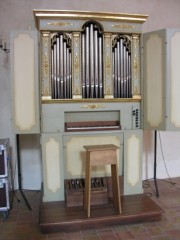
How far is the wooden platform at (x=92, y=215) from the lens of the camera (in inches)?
103

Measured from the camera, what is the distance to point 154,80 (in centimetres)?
319

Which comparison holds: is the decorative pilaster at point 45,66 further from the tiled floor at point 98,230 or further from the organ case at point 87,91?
the tiled floor at point 98,230

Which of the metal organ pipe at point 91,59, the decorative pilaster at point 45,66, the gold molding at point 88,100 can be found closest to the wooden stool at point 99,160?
the gold molding at point 88,100

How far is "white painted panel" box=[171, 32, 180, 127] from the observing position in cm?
308

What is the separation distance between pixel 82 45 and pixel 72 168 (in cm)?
151

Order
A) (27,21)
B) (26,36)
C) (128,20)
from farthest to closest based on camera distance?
1. (27,21)
2. (128,20)
3. (26,36)

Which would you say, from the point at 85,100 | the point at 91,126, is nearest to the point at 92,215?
the point at 91,126

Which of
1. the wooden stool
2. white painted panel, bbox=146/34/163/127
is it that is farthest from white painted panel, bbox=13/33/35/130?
white painted panel, bbox=146/34/163/127

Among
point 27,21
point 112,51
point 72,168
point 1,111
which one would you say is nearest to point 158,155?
point 72,168

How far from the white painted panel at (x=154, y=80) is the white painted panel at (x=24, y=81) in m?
1.43

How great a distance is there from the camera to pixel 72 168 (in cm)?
317

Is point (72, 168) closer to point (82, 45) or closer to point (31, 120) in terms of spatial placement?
point (31, 120)

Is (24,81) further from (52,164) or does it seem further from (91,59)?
(52,164)

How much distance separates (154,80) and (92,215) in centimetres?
177
